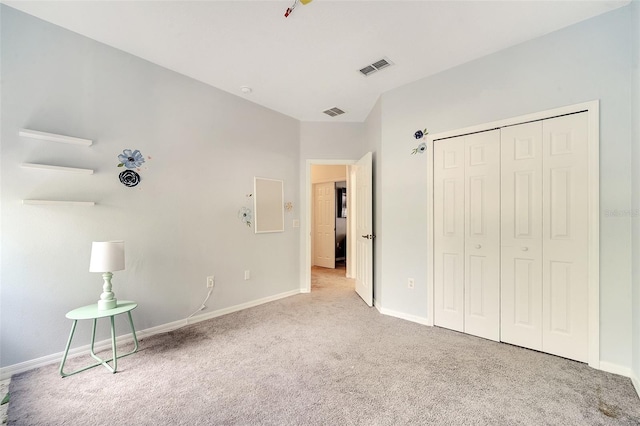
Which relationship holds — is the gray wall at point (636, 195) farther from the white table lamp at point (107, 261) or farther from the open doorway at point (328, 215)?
the open doorway at point (328, 215)

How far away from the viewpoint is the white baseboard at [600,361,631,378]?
1992mm

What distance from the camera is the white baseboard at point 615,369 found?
1.99 m

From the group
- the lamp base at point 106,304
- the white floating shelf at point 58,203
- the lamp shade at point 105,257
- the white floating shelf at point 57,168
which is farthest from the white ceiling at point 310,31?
the lamp base at point 106,304

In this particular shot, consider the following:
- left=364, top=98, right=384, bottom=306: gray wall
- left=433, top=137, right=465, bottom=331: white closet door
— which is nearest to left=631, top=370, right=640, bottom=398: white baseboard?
left=433, top=137, right=465, bottom=331: white closet door

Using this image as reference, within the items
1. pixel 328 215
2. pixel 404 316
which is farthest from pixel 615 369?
pixel 328 215

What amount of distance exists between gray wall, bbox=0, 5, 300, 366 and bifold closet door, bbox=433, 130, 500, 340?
2216mm

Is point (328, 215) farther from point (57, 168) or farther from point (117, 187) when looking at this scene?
point (57, 168)

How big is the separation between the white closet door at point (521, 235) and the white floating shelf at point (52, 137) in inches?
143

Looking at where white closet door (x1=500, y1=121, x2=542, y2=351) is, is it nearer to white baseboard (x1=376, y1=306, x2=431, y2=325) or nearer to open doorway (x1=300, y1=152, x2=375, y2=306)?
white baseboard (x1=376, y1=306, x2=431, y2=325)

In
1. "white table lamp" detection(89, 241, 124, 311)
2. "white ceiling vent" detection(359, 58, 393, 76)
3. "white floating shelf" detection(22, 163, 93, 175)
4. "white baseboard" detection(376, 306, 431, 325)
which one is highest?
"white ceiling vent" detection(359, 58, 393, 76)

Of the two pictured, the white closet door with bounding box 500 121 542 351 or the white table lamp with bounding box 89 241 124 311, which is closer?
the white table lamp with bounding box 89 241 124 311

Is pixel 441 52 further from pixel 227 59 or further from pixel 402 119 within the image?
pixel 227 59

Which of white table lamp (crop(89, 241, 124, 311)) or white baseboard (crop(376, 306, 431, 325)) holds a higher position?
white table lamp (crop(89, 241, 124, 311))

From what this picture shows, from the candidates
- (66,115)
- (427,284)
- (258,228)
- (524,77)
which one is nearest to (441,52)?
(524,77)
